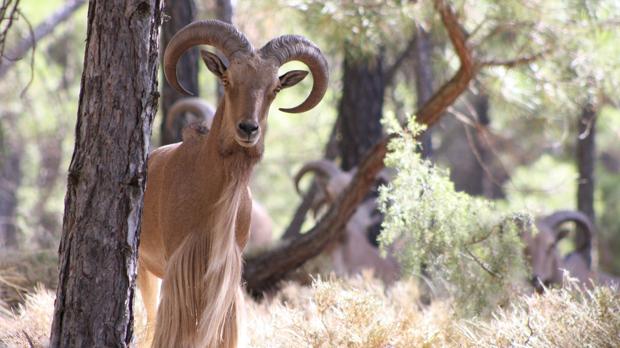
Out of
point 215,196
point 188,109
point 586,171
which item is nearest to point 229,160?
point 215,196

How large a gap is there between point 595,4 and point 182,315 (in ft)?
19.0

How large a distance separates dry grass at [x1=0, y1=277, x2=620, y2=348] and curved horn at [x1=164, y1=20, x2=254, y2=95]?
1.64m

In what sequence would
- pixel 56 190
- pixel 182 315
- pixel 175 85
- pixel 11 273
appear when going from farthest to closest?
pixel 56 190 < pixel 11 273 < pixel 175 85 < pixel 182 315

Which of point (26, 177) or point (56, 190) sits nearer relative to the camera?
point (56, 190)

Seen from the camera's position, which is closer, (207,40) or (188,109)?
(207,40)

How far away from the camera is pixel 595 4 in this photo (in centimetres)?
907

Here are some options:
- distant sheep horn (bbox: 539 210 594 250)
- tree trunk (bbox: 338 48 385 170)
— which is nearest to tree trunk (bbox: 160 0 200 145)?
tree trunk (bbox: 338 48 385 170)

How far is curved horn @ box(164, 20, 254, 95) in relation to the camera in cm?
551

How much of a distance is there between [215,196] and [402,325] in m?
1.68

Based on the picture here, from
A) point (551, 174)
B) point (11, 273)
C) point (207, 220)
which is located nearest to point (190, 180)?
point (207, 220)

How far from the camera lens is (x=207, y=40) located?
566 centimetres

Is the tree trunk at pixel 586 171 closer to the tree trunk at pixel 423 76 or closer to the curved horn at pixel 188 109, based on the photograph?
the tree trunk at pixel 423 76

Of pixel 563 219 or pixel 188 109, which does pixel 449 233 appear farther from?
pixel 563 219

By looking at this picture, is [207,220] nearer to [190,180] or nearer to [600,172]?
[190,180]
